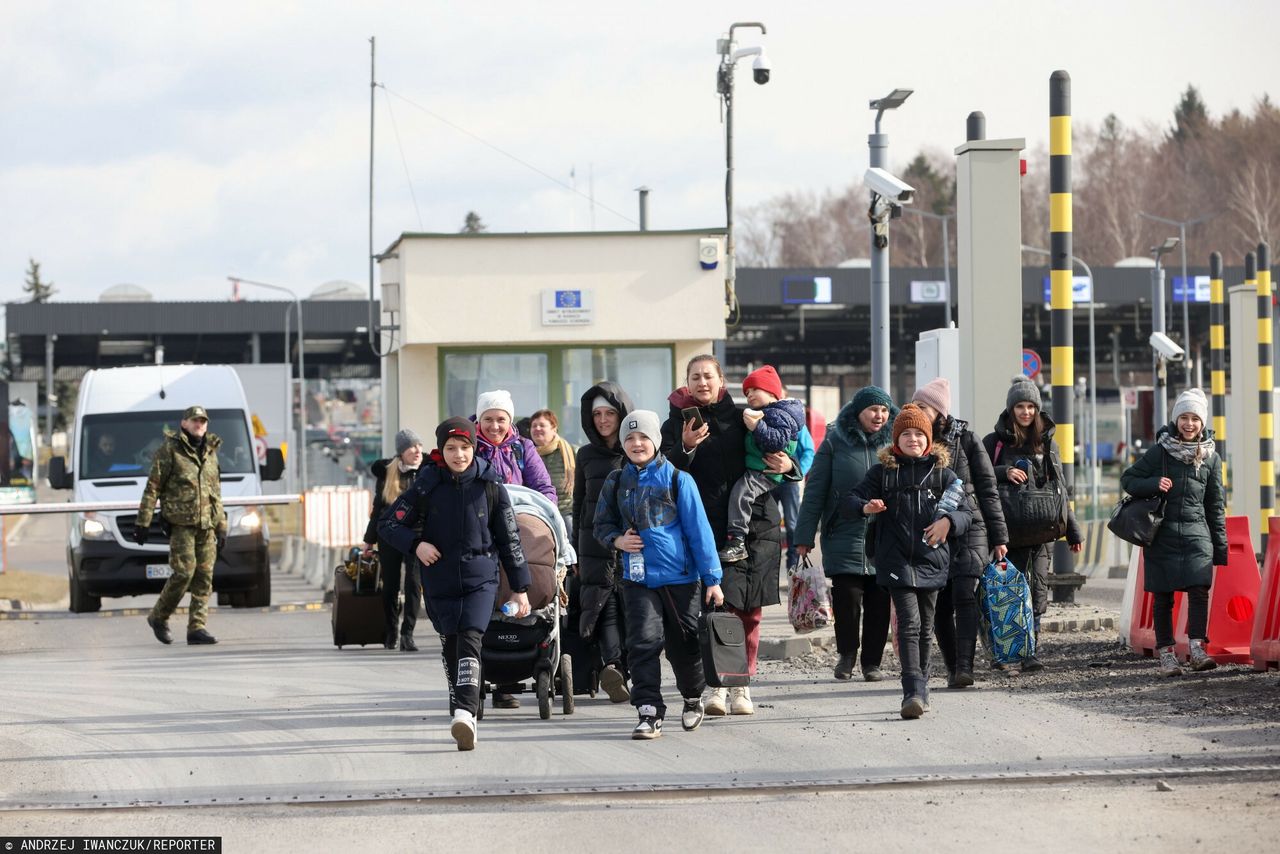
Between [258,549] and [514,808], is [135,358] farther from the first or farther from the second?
[514,808]

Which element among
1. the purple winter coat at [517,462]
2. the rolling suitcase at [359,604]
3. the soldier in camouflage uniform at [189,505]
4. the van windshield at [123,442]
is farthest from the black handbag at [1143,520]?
the van windshield at [123,442]

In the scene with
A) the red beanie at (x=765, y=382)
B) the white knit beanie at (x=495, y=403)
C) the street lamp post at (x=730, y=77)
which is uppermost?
the street lamp post at (x=730, y=77)

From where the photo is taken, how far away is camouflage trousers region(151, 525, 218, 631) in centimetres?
1562

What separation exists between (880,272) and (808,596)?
5.55 meters

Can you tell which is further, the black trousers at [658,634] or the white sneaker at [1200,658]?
the white sneaker at [1200,658]

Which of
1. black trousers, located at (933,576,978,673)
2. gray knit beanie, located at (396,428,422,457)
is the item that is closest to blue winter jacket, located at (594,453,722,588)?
black trousers, located at (933,576,978,673)

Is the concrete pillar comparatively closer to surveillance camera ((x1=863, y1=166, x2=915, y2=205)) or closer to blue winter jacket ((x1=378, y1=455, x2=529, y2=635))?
surveillance camera ((x1=863, y1=166, x2=915, y2=205))

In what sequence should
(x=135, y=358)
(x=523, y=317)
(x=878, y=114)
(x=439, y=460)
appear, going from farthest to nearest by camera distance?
(x=135, y=358) < (x=523, y=317) < (x=878, y=114) < (x=439, y=460)

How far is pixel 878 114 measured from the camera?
17344mm

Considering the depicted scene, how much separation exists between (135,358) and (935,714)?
71.4m

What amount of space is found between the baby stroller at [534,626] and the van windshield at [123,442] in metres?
10.9

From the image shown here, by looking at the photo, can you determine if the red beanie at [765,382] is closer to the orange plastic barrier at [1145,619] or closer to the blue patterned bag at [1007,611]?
the blue patterned bag at [1007,611]

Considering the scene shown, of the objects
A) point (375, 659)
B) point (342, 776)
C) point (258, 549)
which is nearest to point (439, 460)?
point (342, 776)

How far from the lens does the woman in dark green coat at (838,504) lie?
440 inches
